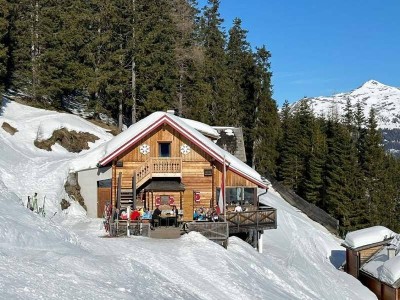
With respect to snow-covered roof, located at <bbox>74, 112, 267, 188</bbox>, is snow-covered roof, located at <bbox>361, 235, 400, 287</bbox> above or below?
below

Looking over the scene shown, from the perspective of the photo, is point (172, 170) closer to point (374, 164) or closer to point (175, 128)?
point (175, 128)

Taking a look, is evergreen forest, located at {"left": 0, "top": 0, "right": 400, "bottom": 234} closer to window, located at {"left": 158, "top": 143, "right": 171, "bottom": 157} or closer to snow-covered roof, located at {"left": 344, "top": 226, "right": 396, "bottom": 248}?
window, located at {"left": 158, "top": 143, "right": 171, "bottom": 157}

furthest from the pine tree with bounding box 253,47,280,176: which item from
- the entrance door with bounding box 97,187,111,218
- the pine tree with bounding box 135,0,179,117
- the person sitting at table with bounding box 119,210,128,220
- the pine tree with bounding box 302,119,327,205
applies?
the person sitting at table with bounding box 119,210,128,220

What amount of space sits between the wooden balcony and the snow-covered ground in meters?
3.91

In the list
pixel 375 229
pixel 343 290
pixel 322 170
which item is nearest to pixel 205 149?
pixel 343 290

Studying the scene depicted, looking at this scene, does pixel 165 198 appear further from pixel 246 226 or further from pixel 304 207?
pixel 304 207

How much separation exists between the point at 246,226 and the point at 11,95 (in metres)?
30.7

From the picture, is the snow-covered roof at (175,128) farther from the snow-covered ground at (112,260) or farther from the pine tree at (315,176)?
the pine tree at (315,176)

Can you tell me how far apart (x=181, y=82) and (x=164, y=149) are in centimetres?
2482

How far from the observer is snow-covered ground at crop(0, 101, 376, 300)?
13.2 metres

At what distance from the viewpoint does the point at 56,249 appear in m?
16.5

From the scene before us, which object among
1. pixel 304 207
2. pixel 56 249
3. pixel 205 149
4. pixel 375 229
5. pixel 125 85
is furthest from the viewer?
pixel 304 207

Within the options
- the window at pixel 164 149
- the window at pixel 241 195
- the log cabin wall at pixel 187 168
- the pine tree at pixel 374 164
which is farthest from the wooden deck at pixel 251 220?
the pine tree at pixel 374 164

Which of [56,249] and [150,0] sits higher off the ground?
[150,0]
